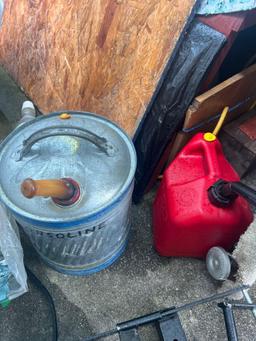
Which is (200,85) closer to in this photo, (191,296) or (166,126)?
→ (166,126)

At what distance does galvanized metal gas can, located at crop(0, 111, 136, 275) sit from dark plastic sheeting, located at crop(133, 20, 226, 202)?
303mm

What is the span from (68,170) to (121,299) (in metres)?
0.76

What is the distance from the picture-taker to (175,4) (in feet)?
4.71

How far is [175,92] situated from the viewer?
154cm

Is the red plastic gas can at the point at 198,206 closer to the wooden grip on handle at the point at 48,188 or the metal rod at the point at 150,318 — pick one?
the metal rod at the point at 150,318

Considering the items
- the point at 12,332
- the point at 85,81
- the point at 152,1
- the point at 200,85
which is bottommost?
the point at 12,332

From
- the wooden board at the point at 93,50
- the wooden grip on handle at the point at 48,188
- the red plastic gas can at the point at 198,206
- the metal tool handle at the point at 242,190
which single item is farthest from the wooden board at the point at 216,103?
the wooden grip on handle at the point at 48,188

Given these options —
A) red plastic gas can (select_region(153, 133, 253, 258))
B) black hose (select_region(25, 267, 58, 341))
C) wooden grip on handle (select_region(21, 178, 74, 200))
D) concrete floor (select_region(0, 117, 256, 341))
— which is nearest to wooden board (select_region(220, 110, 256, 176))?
red plastic gas can (select_region(153, 133, 253, 258))

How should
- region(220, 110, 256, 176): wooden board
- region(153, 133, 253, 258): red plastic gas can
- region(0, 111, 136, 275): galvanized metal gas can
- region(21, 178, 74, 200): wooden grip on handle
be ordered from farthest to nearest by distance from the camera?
region(220, 110, 256, 176): wooden board → region(153, 133, 253, 258): red plastic gas can → region(0, 111, 136, 275): galvanized metal gas can → region(21, 178, 74, 200): wooden grip on handle

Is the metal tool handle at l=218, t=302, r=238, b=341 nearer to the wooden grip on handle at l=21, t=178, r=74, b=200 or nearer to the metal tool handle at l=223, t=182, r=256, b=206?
the metal tool handle at l=223, t=182, r=256, b=206

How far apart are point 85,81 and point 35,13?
22.1 inches

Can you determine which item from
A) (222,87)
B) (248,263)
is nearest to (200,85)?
(222,87)

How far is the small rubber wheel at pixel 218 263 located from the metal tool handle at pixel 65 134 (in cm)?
72

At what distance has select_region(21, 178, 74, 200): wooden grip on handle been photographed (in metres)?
0.99
